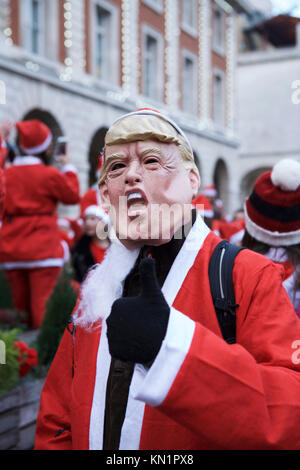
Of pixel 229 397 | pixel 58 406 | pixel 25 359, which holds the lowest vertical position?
pixel 25 359

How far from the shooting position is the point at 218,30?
63.0 feet

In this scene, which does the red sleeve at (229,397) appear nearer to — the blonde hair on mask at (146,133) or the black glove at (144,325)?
the black glove at (144,325)

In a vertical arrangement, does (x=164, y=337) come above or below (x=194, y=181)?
below

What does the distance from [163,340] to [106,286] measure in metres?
0.37

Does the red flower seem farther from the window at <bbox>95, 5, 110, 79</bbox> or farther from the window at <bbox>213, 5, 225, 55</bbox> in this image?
the window at <bbox>213, 5, 225, 55</bbox>

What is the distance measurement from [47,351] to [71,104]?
9.93 meters

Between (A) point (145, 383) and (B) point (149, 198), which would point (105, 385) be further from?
(B) point (149, 198)

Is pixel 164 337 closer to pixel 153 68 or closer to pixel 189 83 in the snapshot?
pixel 153 68

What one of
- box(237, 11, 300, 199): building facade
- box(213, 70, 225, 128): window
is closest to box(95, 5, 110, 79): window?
box(213, 70, 225, 128): window

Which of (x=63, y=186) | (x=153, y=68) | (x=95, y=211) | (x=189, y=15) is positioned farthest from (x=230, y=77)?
(x=63, y=186)

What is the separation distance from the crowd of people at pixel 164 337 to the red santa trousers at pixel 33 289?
9.83ft

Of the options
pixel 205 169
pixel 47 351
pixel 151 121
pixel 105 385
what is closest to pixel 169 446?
pixel 105 385

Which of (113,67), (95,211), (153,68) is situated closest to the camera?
(95,211)

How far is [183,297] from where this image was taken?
1.30 meters
